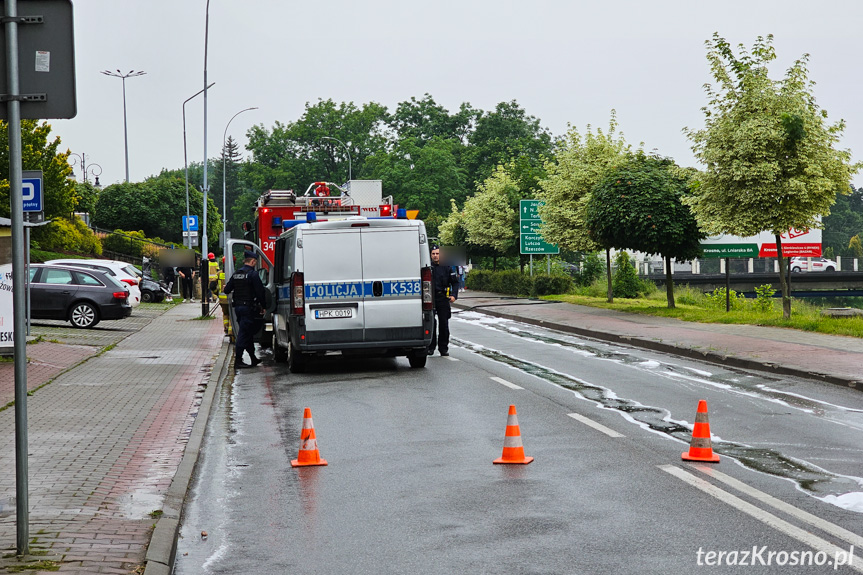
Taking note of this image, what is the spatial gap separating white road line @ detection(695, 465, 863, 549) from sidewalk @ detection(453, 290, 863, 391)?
636 cm

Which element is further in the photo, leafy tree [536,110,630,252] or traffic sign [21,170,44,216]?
leafy tree [536,110,630,252]

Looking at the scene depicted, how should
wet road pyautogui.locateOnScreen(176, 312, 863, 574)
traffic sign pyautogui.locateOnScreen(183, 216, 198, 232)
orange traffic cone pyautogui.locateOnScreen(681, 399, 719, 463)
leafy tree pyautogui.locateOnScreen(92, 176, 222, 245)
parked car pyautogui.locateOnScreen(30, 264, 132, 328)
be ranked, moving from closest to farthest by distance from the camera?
wet road pyautogui.locateOnScreen(176, 312, 863, 574) < orange traffic cone pyautogui.locateOnScreen(681, 399, 719, 463) < parked car pyautogui.locateOnScreen(30, 264, 132, 328) < traffic sign pyautogui.locateOnScreen(183, 216, 198, 232) < leafy tree pyautogui.locateOnScreen(92, 176, 222, 245)

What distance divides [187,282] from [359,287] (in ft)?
107

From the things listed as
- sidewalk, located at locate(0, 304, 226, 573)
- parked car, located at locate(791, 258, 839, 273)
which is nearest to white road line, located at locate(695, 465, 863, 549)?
sidewalk, located at locate(0, 304, 226, 573)

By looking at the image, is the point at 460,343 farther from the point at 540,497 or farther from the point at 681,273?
the point at 681,273

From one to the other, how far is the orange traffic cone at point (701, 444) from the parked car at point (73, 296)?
2061 centimetres

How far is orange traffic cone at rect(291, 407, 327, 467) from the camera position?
8453mm

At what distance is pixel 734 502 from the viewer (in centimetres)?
670

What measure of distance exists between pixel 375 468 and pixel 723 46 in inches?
735

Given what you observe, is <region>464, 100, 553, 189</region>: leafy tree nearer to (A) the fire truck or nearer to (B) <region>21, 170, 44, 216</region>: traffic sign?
(A) the fire truck

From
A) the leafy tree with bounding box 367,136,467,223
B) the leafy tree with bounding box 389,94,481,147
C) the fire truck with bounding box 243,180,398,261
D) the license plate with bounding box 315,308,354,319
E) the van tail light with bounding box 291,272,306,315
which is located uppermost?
the leafy tree with bounding box 389,94,481,147

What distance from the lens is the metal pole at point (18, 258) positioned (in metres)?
5.27

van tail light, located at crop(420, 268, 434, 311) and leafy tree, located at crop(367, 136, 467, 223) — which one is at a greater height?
leafy tree, located at crop(367, 136, 467, 223)

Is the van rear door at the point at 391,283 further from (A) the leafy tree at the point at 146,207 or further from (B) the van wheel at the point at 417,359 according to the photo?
(A) the leafy tree at the point at 146,207
